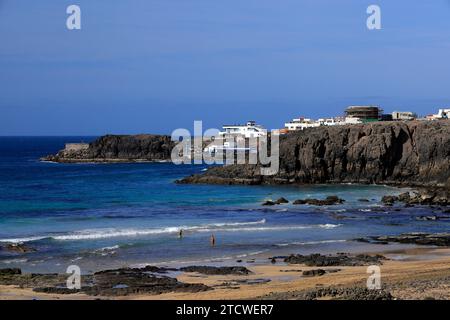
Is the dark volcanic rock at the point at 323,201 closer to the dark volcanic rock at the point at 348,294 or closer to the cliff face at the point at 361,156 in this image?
the cliff face at the point at 361,156

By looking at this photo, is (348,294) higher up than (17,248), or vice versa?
(348,294)

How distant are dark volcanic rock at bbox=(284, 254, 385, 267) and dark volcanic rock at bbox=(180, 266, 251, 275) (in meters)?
2.57

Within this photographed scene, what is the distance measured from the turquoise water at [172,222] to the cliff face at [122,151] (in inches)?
1733

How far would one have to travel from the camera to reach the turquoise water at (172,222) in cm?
2819

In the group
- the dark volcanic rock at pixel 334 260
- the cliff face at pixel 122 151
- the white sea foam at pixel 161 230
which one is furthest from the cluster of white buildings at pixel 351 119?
the dark volcanic rock at pixel 334 260

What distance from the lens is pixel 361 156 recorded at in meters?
62.3

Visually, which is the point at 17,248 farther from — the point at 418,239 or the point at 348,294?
the point at 418,239

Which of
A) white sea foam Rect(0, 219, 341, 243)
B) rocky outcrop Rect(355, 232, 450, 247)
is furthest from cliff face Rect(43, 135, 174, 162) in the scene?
rocky outcrop Rect(355, 232, 450, 247)

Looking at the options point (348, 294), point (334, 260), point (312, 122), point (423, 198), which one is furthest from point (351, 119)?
point (348, 294)

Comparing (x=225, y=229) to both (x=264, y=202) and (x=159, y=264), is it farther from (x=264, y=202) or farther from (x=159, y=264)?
(x=264, y=202)

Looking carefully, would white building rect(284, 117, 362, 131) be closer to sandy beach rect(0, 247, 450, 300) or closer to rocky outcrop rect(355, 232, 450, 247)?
rocky outcrop rect(355, 232, 450, 247)

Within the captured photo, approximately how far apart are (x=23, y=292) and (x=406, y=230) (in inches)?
832

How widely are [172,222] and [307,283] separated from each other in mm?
17756

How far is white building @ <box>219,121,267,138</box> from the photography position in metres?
107
